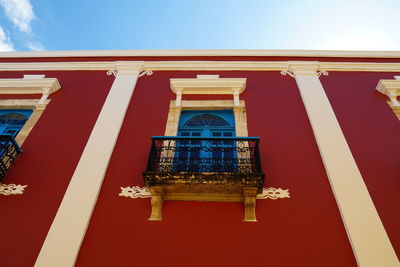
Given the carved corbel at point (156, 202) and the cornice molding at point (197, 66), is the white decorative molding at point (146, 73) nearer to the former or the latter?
the cornice molding at point (197, 66)

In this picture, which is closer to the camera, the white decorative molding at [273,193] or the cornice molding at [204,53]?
the white decorative molding at [273,193]

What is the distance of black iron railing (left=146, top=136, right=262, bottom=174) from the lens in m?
4.36

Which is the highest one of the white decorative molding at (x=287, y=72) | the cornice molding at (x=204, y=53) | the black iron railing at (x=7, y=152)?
the cornice molding at (x=204, y=53)

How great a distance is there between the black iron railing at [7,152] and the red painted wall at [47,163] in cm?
10

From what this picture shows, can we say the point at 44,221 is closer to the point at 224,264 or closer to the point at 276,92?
the point at 224,264

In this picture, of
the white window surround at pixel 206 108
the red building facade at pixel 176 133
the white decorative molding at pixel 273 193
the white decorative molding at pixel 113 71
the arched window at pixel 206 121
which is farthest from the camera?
the white decorative molding at pixel 113 71

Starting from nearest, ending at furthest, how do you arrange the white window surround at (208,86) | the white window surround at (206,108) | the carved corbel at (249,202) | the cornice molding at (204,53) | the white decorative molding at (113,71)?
1. the carved corbel at (249,202)
2. the white window surround at (206,108)
3. the white window surround at (208,86)
4. the white decorative molding at (113,71)
5. the cornice molding at (204,53)

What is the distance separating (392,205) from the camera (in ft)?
13.5

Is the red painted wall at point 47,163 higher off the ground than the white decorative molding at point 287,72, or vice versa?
the white decorative molding at point 287,72

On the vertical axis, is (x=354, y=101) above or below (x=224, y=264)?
above

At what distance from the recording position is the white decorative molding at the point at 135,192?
433 centimetres

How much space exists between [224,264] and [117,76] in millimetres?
5056

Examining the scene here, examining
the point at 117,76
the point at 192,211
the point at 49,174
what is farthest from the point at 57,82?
the point at 192,211

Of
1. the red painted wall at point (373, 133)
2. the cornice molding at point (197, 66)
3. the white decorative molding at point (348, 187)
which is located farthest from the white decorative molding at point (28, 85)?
the red painted wall at point (373, 133)
